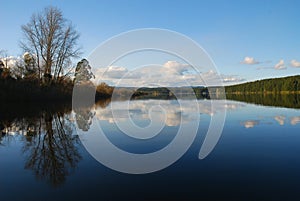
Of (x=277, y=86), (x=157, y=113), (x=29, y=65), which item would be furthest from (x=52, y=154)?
(x=277, y=86)

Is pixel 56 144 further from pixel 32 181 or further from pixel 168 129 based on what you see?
pixel 168 129

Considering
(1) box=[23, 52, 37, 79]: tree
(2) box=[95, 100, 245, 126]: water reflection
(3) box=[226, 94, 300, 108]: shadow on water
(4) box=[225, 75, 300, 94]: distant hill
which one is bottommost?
(2) box=[95, 100, 245, 126]: water reflection

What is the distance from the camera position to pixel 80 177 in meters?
5.26

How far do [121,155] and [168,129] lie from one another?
4847 millimetres

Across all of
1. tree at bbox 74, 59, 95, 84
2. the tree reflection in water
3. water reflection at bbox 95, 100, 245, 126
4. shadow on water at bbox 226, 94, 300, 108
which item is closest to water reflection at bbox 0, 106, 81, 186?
the tree reflection in water

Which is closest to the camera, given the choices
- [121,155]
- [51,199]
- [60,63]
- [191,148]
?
[51,199]

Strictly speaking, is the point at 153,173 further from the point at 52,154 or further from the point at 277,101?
the point at 277,101

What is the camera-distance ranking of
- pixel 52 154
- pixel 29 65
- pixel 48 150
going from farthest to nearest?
1. pixel 29 65
2. pixel 48 150
3. pixel 52 154

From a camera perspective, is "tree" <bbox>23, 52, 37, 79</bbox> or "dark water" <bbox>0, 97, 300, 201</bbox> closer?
"dark water" <bbox>0, 97, 300, 201</bbox>

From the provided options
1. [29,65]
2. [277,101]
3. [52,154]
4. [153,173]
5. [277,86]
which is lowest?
[153,173]

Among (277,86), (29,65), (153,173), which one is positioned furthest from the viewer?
(277,86)

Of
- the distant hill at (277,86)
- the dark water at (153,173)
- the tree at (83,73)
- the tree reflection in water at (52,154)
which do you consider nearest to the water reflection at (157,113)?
the tree reflection in water at (52,154)

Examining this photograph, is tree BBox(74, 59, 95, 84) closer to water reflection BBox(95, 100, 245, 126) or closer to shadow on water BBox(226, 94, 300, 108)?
water reflection BBox(95, 100, 245, 126)

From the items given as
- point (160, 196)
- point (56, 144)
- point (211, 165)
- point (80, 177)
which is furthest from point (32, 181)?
point (211, 165)
